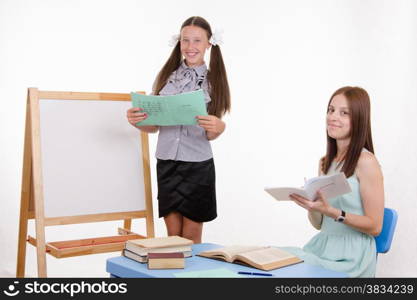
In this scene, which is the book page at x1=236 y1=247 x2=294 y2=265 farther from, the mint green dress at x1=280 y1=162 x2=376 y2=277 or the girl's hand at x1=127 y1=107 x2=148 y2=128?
the girl's hand at x1=127 y1=107 x2=148 y2=128

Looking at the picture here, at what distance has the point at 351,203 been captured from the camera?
2.33 metres

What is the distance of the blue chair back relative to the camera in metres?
2.32

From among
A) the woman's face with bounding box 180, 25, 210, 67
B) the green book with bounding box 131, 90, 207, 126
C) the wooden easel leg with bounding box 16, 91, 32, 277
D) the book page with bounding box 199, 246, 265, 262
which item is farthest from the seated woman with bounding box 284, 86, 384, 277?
the wooden easel leg with bounding box 16, 91, 32, 277

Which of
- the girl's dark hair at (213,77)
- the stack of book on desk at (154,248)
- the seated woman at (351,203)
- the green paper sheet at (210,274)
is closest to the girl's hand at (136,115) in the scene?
the girl's dark hair at (213,77)

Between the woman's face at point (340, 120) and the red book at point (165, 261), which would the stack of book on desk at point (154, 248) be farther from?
the woman's face at point (340, 120)

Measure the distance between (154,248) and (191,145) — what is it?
2.77 ft

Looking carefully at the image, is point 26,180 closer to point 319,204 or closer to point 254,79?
point 319,204

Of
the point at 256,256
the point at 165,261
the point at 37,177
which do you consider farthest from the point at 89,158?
the point at 256,256

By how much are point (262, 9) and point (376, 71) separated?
3.74 feet

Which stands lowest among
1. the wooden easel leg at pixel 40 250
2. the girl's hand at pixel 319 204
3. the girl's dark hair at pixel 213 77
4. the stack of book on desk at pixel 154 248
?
the wooden easel leg at pixel 40 250

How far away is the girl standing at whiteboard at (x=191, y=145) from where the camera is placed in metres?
2.86

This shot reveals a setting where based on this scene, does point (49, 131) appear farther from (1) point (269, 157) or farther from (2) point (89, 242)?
(1) point (269, 157)

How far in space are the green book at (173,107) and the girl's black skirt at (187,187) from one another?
0.23 m

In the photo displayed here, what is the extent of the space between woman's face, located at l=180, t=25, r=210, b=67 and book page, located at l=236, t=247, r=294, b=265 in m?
1.11
